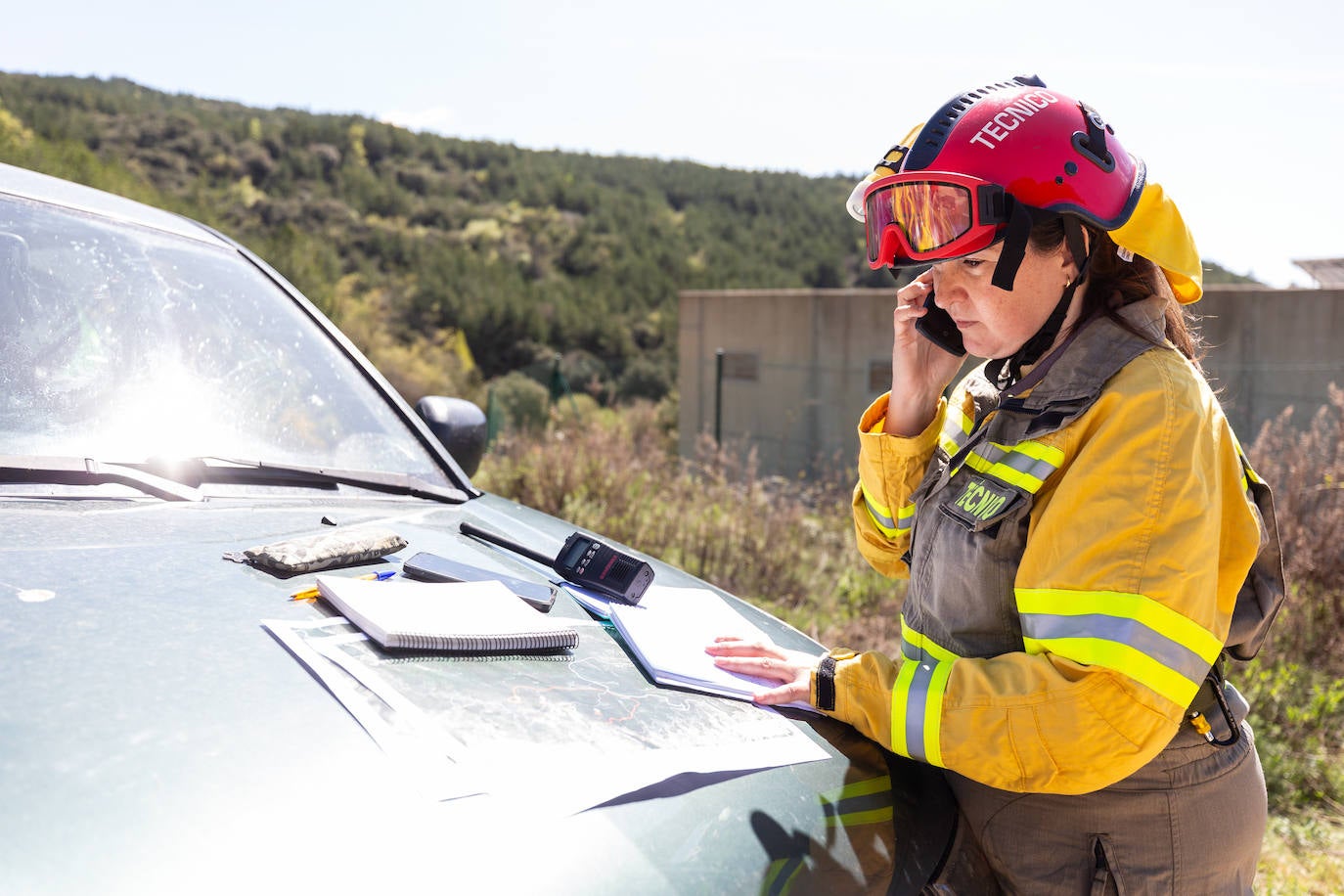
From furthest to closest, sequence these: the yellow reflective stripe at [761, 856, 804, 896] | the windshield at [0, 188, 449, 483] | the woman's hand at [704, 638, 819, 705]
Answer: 1. the windshield at [0, 188, 449, 483]
2. the woman's hand at [704, 638, 819, 705]
3. the yellow reflective stripe at [761, 856, 804, 896]

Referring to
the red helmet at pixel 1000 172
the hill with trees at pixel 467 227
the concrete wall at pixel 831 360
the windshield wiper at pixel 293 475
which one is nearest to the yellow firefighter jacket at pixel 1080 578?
the red helmet at pixel 1000 172

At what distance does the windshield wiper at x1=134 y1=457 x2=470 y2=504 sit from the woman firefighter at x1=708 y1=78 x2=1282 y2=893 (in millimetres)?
966

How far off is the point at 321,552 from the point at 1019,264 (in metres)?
1.29

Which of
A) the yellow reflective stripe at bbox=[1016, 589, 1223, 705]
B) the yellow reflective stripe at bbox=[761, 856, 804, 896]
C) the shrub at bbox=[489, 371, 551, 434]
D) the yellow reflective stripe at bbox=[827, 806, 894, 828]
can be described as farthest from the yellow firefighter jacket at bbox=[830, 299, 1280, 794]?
the shrub at bbox=[489, 371, 551, 434]

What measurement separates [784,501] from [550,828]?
5.03m

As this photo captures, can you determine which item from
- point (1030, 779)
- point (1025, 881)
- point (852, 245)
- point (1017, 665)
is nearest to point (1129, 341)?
point (1017, 665)

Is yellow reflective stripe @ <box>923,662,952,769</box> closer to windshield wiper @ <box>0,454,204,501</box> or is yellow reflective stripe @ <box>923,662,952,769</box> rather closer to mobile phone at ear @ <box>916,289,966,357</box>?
mobile phone at ear @ <box>916,289,966,357</box>

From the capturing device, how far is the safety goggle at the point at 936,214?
67.2 inches

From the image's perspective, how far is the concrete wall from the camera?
31.2 feet

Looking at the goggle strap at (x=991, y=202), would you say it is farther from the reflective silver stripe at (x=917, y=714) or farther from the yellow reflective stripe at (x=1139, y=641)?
the reflective silver stripe at (x=917, y=714)

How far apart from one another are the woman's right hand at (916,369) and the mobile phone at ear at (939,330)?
0.04 ft

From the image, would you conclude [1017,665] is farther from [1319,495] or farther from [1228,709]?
[1319,495]

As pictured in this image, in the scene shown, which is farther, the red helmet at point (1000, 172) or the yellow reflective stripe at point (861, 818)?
the red helmet at point (1000, 172)

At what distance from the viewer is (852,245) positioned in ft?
141
